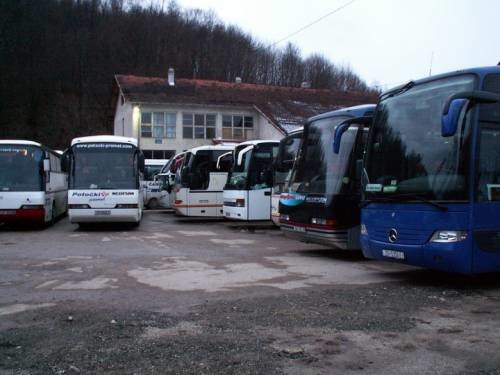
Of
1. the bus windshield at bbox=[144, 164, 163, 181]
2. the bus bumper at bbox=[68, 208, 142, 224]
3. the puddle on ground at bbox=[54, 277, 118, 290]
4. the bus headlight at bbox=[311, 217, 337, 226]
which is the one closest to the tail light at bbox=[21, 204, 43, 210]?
the bus bumper at bbox=[68, 208, 142, 224]

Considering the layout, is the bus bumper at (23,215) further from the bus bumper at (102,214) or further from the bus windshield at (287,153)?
the bus windshield at (287,153)

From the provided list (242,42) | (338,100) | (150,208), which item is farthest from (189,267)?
(242,42)

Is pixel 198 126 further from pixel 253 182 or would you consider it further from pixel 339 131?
pixel 339 131

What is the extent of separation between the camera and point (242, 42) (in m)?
72.1

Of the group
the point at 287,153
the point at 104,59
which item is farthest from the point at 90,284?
the point at 104,59

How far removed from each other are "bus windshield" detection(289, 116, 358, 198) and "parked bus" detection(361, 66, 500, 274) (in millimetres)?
2257

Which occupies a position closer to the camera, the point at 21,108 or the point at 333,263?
the point at 333,263

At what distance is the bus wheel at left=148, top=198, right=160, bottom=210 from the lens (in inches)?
1184

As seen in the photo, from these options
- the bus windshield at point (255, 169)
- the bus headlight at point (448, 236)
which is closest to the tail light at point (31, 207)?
the bus windshield at point (255, 169)

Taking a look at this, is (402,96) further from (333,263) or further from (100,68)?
(100,68)

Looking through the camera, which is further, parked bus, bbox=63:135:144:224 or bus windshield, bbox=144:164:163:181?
bus windshield, bbox=144:164:163:181

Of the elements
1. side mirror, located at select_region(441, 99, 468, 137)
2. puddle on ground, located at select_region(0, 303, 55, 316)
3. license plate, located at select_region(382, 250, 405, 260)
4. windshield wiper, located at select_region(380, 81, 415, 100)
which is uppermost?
windshield wiper, located at select_region(380, 81, 415, 100)

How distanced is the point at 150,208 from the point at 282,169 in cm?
1701

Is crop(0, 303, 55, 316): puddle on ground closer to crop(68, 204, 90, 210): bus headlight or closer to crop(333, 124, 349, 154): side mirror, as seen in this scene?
crop(333, 124, 349, 154): side mirror
